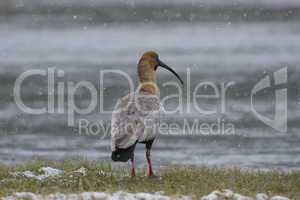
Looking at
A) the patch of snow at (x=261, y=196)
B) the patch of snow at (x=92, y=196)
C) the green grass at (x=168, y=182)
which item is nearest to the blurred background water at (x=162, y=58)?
the green grass at (x=168, y=182)

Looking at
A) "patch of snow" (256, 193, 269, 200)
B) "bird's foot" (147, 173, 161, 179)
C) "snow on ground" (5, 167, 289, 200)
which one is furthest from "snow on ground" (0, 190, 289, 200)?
"bird's foot" (147, 173, 161, 179)

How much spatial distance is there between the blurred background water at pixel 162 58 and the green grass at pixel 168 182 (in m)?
2.49

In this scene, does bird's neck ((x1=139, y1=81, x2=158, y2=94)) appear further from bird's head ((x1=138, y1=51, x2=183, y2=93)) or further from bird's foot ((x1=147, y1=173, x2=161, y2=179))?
bird's foot ((x1=147, y1=173, x2=161, y2=179))

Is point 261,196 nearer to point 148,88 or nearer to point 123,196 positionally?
point 123,196

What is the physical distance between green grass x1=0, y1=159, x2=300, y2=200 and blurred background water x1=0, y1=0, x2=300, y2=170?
2.49m

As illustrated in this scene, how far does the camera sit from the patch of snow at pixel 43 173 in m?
10.1

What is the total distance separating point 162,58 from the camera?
73.4 ft

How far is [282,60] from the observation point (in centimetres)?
2209

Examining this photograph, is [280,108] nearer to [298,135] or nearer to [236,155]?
[298,135]

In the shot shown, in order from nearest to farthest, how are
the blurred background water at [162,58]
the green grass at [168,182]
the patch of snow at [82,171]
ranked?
1. the green grass at [168,182]
2. the patch of snow at [82,171]
3. the blurred background water at [162,58]

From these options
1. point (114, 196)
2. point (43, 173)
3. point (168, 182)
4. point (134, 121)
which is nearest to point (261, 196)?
point (168, 182)

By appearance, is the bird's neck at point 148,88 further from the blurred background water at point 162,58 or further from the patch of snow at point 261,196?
the patch of snow at point 261,196

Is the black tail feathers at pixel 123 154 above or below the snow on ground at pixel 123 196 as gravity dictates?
above

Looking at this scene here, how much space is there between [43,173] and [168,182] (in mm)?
1648
